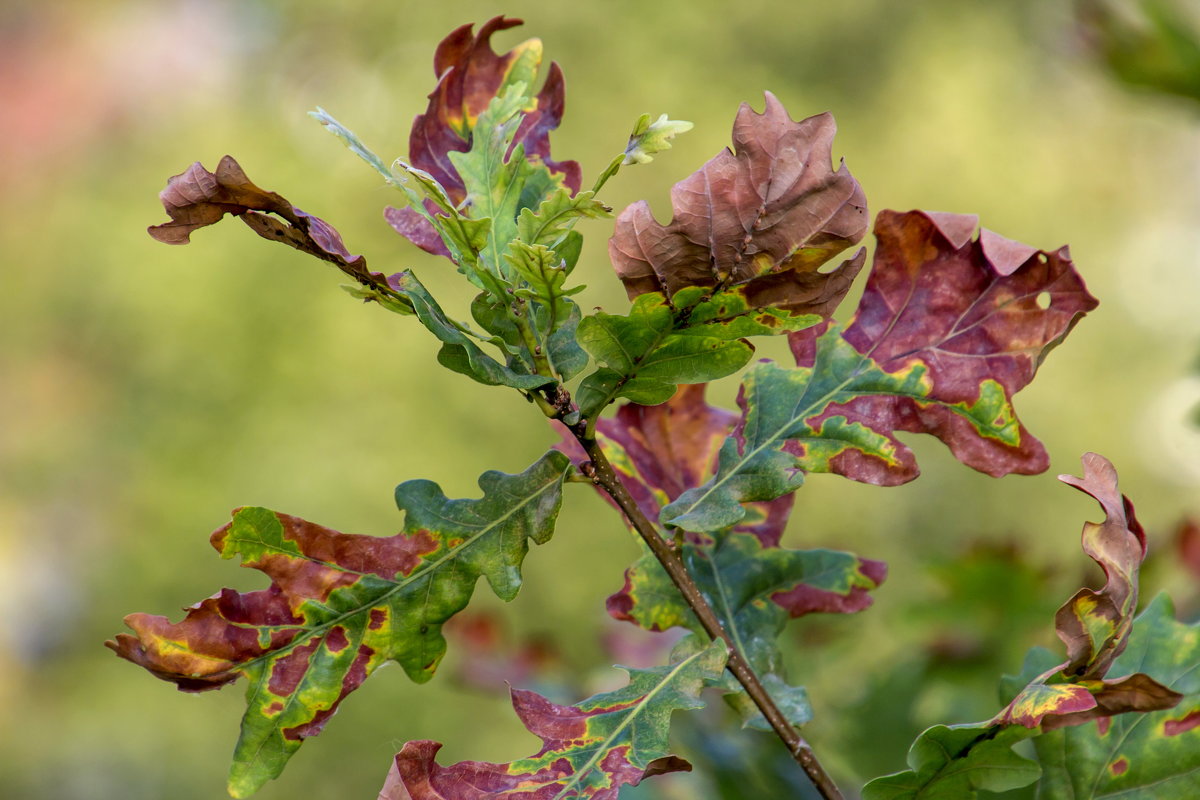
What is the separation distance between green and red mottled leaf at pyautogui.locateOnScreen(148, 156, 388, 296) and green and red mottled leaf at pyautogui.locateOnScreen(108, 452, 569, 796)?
0.13 meters

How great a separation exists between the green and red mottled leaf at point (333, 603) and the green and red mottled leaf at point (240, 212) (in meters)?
0.13

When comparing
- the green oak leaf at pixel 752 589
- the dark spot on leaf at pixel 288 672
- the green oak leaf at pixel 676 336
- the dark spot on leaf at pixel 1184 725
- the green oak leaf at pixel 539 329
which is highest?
the green oak leaf at pixel 539 329

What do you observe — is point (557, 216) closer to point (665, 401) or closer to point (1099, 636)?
point (665, 401)

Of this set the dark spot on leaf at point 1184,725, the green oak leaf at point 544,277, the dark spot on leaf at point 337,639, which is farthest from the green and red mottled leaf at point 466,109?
the dark spot on leaf at point 1184,725

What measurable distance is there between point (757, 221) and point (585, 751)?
27cm

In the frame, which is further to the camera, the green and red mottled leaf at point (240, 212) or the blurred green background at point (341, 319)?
the blurred green background at point (341, 319)

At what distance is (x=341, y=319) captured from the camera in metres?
6.02

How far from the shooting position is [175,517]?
5.91 m

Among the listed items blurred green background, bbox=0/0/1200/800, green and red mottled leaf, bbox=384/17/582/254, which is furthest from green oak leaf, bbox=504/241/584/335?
blurred green background, bbox=0/0/1200/800

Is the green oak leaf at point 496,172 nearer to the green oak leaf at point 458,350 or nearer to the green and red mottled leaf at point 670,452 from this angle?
the green oak leaf at point 458,350

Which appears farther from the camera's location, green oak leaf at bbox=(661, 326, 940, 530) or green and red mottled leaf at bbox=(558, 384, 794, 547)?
green and red mottled leaf at bbox=(558, 384, 794, 547)

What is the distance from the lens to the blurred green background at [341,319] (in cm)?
564

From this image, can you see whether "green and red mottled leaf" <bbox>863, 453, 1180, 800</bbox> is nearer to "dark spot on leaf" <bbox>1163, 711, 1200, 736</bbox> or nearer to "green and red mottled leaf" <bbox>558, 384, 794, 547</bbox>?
"dark spot on leaf" <bbox>1163, 711, 1200, 736</bbox>

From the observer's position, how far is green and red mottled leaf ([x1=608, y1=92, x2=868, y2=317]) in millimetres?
485
